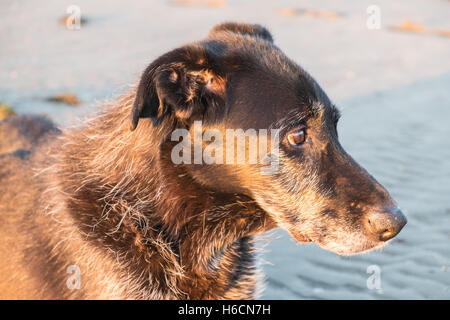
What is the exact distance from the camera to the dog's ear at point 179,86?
10.5ft

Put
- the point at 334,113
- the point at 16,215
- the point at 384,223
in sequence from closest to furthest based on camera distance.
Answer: the point at 384,223 < the point at 334,113 < the point at 16,215

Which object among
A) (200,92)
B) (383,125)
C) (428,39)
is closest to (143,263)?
(200,92)

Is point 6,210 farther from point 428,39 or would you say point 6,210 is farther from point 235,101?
point 428,39

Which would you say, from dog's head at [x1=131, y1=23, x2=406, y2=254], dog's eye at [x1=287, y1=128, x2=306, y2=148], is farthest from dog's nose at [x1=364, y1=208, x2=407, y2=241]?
dog's eye at [x1=287, y1=128, x2=306, y2=148]

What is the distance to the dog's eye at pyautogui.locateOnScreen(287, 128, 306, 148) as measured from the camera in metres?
3.38

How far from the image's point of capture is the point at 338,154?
349 cm

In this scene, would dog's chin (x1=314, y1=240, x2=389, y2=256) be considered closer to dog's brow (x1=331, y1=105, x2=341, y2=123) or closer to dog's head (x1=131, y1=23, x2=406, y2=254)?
dog's head (x1=131, y1=23, x2=406, y2=254)

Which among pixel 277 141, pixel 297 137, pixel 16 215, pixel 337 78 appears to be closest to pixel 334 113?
pixel 297 137

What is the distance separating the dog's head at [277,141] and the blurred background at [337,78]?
2.72ft

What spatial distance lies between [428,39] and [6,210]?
29.0 ft

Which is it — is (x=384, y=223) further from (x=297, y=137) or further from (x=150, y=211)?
(x=150, y=211)

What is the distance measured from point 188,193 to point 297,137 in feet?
2.29

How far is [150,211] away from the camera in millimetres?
3664

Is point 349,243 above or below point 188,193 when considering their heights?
below
